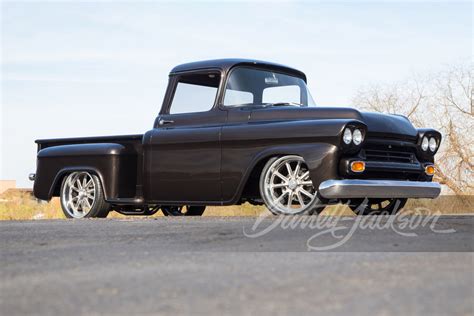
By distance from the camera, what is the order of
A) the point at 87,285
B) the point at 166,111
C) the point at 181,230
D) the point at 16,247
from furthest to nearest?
1. the point at 166,111
2. the point at 181,230
3. the point at 16,247
4. the point at 87,285

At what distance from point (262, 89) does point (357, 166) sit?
81.6 inches

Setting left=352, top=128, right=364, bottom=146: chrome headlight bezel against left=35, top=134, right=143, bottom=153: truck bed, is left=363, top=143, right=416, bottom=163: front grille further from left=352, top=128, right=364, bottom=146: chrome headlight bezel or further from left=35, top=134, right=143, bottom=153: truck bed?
left=35, top=134, right=143, bottom=153: truck bed

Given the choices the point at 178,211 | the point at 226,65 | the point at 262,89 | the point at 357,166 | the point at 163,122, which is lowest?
the point at 178,211

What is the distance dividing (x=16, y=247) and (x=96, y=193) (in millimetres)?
4658

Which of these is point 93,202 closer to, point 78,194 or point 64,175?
point 78,194

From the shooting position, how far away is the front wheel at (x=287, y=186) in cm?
886

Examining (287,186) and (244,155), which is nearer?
(287,186)

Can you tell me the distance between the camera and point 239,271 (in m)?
4.45

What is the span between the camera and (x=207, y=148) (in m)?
9.64

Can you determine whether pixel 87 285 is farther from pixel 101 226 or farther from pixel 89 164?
pixel 89 164

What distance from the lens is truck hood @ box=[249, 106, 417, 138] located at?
911cm

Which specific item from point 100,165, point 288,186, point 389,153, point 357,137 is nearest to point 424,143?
point 389,153

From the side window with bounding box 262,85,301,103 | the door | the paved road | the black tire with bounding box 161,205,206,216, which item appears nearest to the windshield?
the side window with bounding box 262,85,301,103

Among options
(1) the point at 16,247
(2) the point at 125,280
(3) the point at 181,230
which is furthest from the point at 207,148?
(2) the point at 125,280
